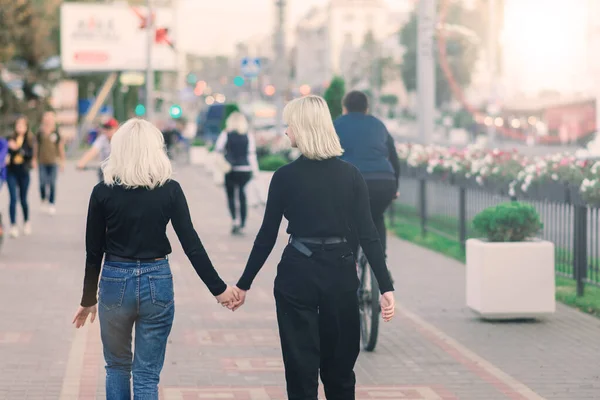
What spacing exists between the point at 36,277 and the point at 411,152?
7.80 m

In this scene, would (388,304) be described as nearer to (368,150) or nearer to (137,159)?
(137,159)

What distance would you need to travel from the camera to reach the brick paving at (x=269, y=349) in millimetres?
7949

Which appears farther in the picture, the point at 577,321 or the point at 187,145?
the point at 187,145

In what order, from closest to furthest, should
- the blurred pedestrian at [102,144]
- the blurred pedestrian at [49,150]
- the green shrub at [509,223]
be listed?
the green shrub at [509,223], the blurred pedestrian at [102,144], the blurred pedestrian at [49,150]

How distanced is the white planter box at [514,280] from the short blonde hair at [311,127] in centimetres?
496

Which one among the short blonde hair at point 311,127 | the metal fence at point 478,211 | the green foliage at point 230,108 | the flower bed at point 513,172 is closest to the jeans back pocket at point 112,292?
the short blonde hair at point 311,127

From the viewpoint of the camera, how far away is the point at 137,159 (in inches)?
225


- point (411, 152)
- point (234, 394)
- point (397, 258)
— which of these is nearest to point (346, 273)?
point (234, 394)

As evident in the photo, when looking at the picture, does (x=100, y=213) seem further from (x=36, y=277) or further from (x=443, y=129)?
(x=443, y=129)

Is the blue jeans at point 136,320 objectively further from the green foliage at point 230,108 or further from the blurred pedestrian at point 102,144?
the green foliage at point 230,108

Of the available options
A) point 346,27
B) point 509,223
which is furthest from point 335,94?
point 346,27

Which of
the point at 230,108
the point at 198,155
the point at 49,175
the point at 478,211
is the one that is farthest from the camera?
the point at 198,155

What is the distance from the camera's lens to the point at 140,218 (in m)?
5.79

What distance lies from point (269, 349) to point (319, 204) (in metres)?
3.67
